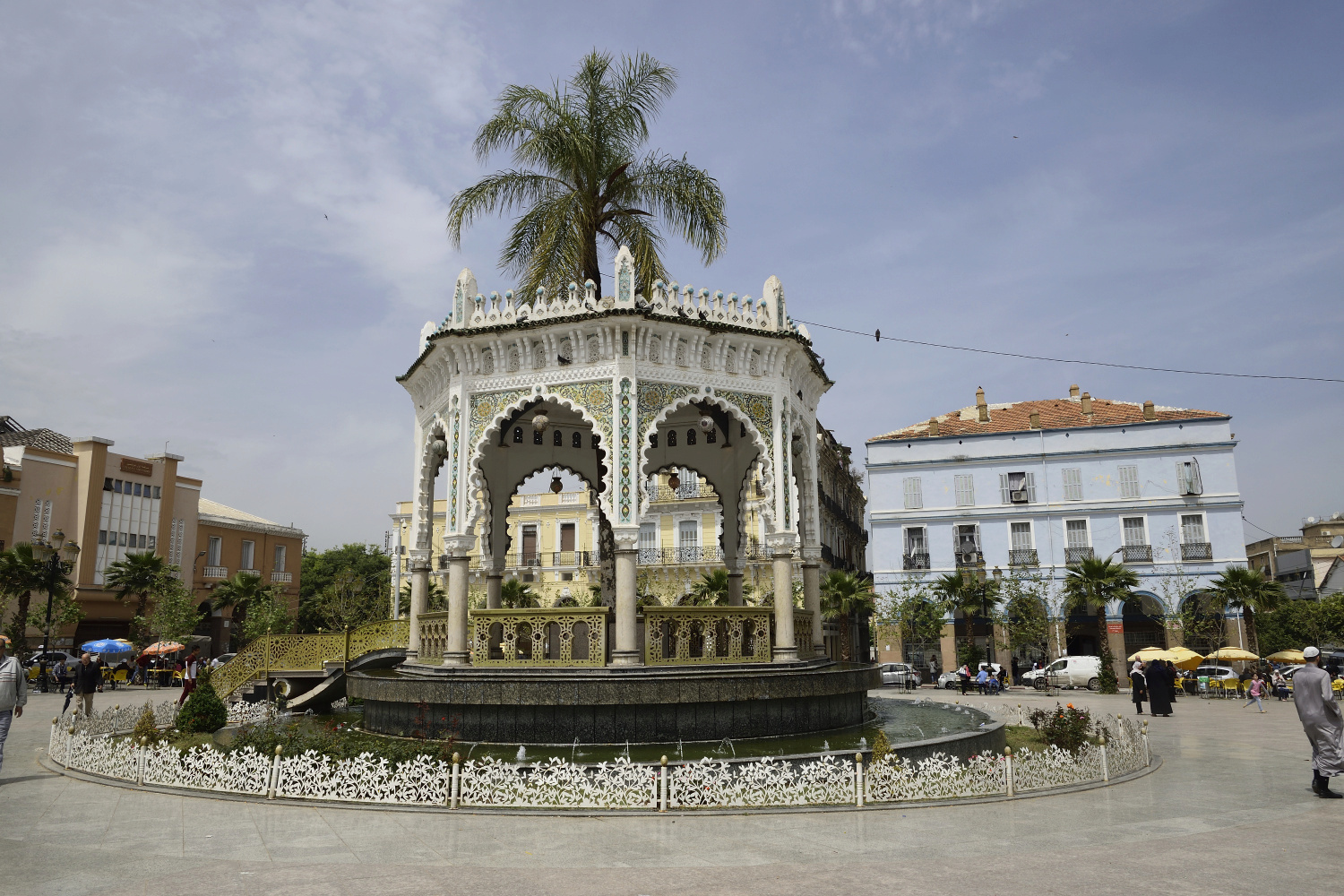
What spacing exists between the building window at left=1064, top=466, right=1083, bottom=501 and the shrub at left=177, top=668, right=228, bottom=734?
3858 cm

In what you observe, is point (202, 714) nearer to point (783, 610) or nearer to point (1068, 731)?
point (783, 610)

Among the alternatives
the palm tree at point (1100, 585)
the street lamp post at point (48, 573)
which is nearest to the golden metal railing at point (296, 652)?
the street lamp post at point (48, 573)

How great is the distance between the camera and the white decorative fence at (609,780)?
919cm

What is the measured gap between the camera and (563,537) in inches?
1965

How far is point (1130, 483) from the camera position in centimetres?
4225

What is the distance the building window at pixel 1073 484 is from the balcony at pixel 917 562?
7050 millimetres

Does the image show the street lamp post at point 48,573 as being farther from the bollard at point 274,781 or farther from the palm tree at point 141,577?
the bollard at point 274,781

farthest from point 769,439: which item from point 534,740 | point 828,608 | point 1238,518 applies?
point 1238,518

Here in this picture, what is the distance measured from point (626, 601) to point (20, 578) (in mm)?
29878

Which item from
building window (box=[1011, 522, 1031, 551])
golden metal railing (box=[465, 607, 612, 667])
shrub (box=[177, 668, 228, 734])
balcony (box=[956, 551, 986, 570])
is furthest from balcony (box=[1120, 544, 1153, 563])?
shrub (box=[177, 668, 228, 734])

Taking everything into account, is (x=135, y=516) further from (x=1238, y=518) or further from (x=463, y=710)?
(x=1238, y=518)

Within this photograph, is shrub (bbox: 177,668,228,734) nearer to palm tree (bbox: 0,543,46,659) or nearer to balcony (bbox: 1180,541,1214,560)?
palm tree (bbox: 0,543,46,659)

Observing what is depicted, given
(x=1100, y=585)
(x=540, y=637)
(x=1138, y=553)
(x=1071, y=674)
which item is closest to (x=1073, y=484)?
(x=1138, y=553)

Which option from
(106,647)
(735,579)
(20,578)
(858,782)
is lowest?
(858,782)
